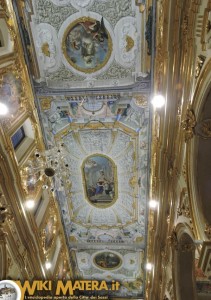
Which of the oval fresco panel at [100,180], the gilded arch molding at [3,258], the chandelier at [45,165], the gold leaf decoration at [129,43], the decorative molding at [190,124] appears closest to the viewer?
the decorative molding at [190,124]

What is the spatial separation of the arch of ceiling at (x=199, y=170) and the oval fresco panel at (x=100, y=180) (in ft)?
22.0

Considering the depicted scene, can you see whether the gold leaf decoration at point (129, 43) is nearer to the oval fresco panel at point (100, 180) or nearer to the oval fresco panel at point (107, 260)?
the oval fresco panel at point (100, 180)

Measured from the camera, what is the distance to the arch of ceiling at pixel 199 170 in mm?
5328

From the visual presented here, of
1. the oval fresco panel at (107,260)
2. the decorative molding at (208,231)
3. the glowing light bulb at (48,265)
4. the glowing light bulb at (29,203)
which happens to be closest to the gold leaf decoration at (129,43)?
the glowing light bulb at (29,203)

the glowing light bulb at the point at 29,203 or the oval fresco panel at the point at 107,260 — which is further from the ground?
the oval fresco panel at the point at 107,260

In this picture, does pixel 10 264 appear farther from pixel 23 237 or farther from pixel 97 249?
pixel 97 249

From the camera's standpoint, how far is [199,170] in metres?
5.90

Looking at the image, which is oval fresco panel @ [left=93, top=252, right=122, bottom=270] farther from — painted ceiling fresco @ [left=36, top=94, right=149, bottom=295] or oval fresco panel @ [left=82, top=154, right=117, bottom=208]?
oval fresco panel @ [left=82, top=154, right=117, bottom=208]

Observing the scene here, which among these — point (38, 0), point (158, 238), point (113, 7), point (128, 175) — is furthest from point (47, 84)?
point (158, 238)

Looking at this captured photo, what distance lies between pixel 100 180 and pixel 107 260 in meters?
6.26

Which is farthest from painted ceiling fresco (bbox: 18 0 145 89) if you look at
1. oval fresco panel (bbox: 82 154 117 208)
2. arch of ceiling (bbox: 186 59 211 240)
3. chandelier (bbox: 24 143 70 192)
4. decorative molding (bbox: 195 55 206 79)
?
arch of ceiling (bbox: 186 59 211 240)

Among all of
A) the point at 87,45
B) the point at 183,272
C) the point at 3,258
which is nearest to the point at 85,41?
the point at 87,45

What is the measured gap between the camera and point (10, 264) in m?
8.73

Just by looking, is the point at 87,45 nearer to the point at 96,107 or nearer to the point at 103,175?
the point at 96,107
